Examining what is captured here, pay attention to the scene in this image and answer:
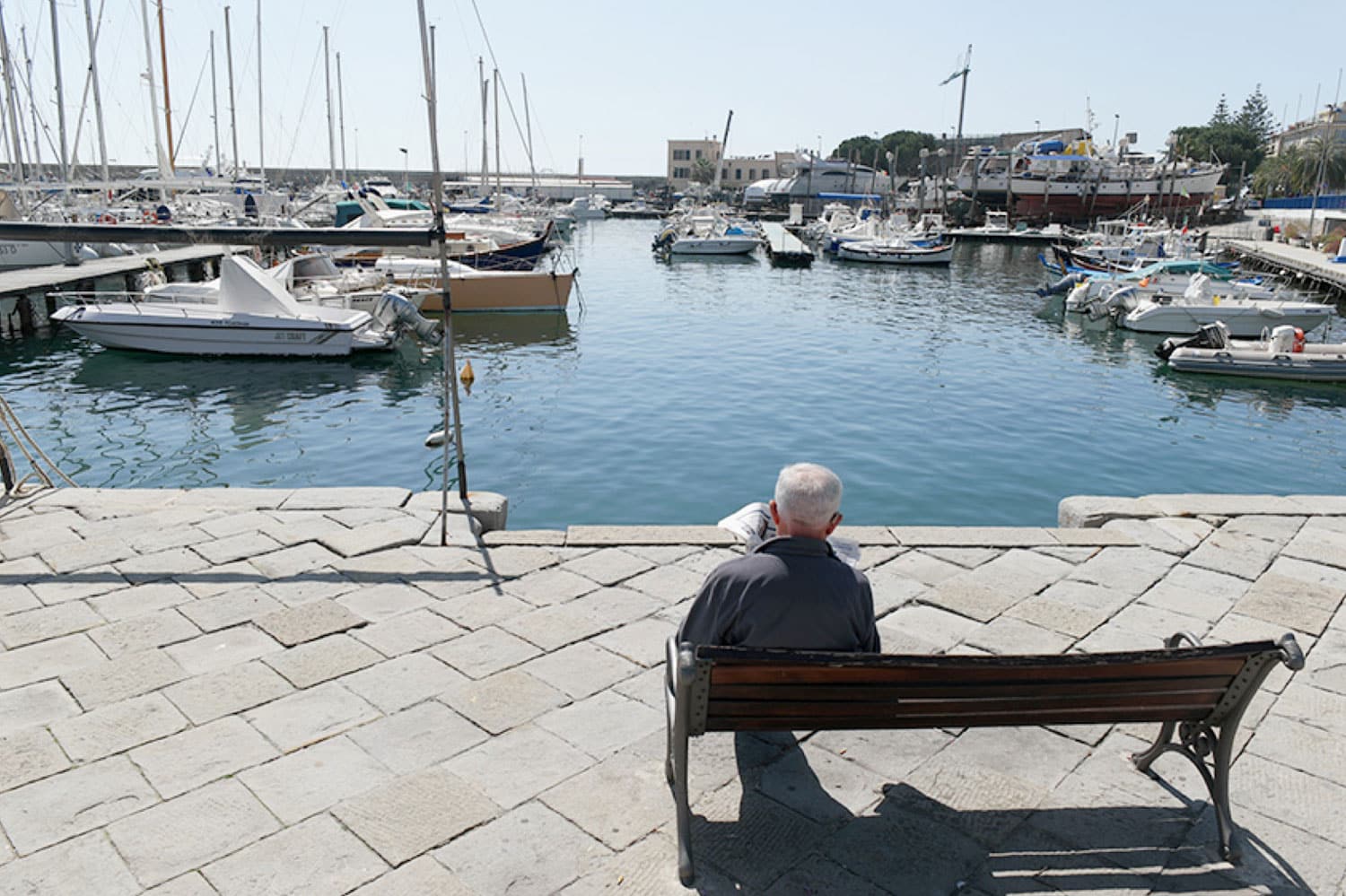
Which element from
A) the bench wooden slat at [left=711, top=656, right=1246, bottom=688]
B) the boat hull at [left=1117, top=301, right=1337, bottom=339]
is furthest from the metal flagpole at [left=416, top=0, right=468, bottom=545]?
the boat hull at [left=1117, top=301, right=1337, bottom=339]

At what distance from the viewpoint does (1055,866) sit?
2914 millimetres

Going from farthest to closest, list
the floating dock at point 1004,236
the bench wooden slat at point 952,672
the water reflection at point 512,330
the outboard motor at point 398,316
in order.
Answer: the floating dock at point 1004,236
the water reflection at point 512,330
the outboard motor at point 398,316
the bench wooden slat at point 952,672

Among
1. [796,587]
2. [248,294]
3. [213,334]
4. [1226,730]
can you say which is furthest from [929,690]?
[213,334]

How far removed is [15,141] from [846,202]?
5829cm

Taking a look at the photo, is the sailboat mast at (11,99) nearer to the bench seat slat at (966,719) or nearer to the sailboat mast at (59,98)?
the sailboat mast at (59,98)

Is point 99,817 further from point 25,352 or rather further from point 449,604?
point 25,352

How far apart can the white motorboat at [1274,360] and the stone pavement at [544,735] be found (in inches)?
569

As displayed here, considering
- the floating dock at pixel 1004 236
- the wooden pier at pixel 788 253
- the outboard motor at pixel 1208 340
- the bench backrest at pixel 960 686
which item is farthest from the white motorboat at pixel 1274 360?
the floating dock at pixel 1004 236

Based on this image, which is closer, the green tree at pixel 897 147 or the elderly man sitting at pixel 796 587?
the elderly man sitting at pixel 796 587

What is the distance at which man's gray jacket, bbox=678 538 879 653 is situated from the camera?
2.97 m

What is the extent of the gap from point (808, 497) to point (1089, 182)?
71247mm

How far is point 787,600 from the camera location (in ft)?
9.73

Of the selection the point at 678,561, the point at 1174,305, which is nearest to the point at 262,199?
the point at 1174,305

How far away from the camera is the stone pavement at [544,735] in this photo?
2900mm
